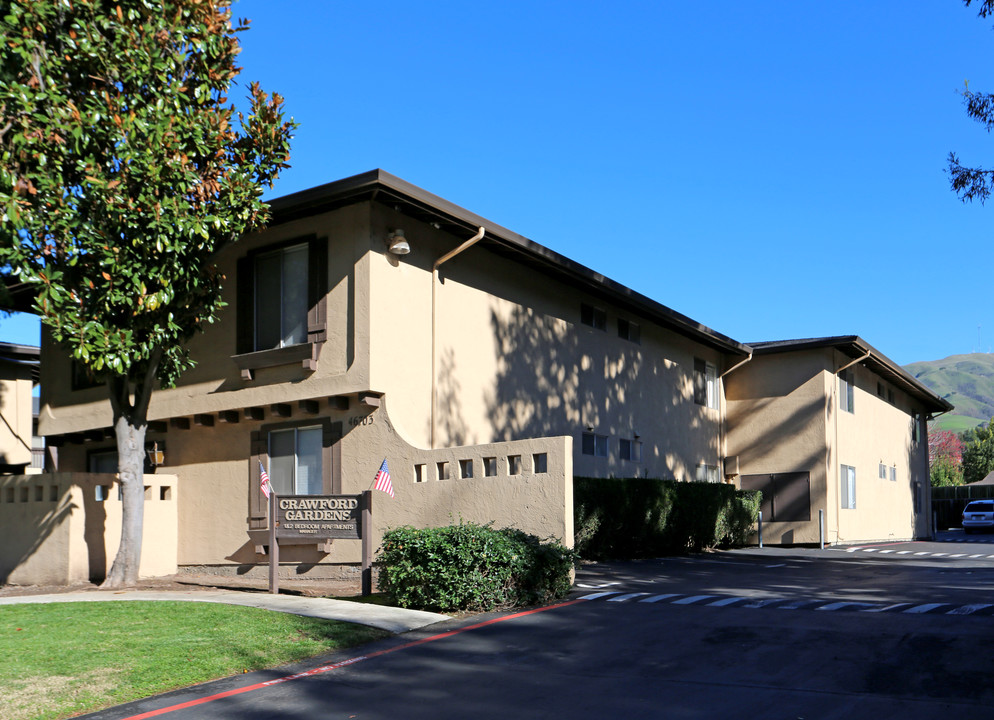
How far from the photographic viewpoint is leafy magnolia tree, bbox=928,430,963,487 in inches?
2689

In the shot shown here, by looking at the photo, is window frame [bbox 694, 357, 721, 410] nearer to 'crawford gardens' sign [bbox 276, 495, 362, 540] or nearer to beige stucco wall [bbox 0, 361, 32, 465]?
'crawford gardens' sign [bbox 276, 495, 362, 540]

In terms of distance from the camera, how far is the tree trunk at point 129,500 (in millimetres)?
15008

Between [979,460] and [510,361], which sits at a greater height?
[510,361]

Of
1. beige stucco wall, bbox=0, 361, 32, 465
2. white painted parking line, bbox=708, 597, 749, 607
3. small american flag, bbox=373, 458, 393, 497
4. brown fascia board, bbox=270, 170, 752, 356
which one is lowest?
white painted parking line, bbox=708, 597, 749, 607

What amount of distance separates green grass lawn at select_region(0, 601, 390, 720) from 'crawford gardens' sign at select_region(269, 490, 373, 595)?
1777 mm

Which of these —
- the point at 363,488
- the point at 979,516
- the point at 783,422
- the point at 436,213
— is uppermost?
the point at 436,213

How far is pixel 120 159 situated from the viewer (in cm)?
1313

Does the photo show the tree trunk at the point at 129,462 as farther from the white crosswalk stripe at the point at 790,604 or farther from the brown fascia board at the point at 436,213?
the white crosswalk stripe at the point at 790,604

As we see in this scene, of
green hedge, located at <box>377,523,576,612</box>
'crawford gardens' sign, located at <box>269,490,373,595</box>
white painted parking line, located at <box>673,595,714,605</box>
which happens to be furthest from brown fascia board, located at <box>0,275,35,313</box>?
white painted parking line, located at <box>673,595,714,605</box>

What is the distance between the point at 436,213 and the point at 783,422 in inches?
573

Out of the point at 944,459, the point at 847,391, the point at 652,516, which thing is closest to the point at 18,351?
the point at 652,516

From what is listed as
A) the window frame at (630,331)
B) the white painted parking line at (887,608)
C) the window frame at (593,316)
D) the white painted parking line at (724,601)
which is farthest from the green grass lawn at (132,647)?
the window frame at (630,331)

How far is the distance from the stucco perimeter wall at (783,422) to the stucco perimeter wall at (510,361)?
280cm

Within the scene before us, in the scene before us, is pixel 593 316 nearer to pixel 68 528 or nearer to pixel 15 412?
pixel 68 528
